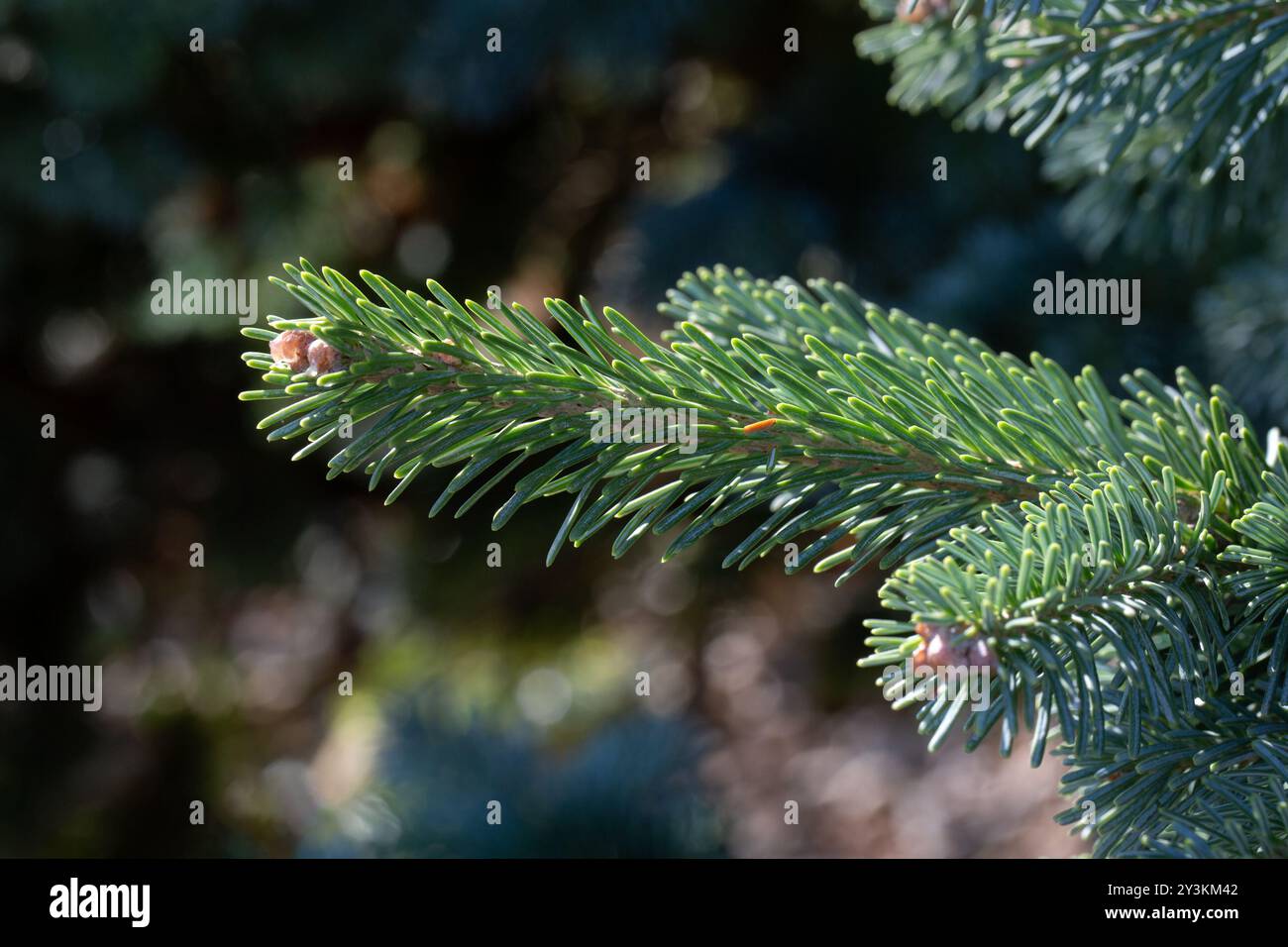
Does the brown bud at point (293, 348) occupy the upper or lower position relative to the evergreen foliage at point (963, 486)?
upper

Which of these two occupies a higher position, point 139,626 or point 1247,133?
point 1247,133

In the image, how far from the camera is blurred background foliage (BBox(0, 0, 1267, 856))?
4.05ft

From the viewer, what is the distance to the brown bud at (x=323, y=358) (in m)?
0.40

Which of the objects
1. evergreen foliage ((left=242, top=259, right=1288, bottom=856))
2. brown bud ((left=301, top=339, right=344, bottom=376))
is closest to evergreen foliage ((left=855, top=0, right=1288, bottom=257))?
evergreen foliage ((left=242, top=259, right=1288, bottom=856))

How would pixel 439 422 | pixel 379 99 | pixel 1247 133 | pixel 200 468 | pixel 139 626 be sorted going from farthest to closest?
pixel 139 626 < pixel 200 468 < pixel 379 99 < pixel 1247 133 < pixel 439 422

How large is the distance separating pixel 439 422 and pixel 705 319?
7.7 inches

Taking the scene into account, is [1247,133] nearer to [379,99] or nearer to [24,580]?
[379,99]

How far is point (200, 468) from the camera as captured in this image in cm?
156

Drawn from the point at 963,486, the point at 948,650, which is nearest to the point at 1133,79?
the point at 963,486

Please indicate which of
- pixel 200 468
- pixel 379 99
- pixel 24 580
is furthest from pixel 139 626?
pixel 379 99

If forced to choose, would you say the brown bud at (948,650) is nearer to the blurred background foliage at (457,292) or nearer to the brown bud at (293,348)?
the brown bud at (293,348)

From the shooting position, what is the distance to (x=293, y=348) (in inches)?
15.7

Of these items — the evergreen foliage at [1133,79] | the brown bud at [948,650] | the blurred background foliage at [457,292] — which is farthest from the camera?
the blurred background foliage at [457,292]

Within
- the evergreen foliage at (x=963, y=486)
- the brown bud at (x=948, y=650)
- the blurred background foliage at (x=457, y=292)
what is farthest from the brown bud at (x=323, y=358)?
the blurred background foliage at (x=457, y=292)
